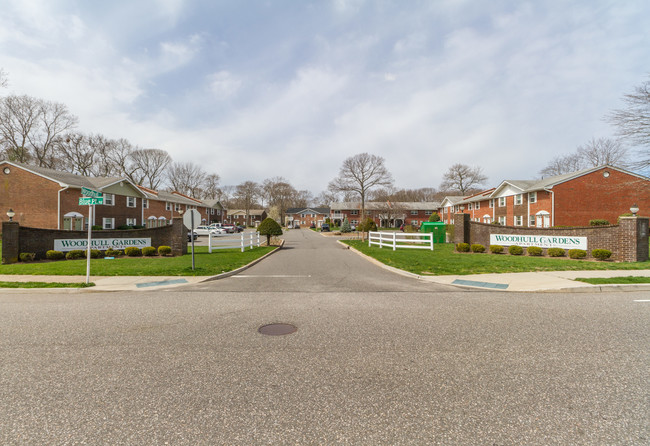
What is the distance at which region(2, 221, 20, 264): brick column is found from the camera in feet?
44.9

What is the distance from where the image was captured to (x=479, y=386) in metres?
3.37

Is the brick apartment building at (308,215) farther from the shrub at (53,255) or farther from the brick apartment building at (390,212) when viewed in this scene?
the shrub at (53,255)

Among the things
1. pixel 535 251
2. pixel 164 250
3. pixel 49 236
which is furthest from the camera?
pixel 164 250

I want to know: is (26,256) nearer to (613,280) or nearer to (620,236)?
(613,280)

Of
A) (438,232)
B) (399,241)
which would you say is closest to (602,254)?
(399,241)

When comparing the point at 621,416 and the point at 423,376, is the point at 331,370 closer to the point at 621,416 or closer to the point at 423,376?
the point at 423,376

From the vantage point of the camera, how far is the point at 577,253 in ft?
50.1

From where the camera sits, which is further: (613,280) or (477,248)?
(477,248)

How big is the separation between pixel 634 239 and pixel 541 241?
369cm

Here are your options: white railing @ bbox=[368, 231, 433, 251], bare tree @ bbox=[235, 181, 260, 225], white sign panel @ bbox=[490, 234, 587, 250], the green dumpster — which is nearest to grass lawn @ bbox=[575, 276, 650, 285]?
white sign panel @ bbox=[490, 234, 587, 250]

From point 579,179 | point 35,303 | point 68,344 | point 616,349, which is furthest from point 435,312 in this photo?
point 579,179

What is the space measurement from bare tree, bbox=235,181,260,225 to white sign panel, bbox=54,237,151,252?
70.5m

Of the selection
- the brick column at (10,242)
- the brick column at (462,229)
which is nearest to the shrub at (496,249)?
the brick column at (462,229)

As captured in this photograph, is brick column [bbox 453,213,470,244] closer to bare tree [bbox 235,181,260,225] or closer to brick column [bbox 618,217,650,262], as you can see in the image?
brick column [bbox 618,217,650,262]
